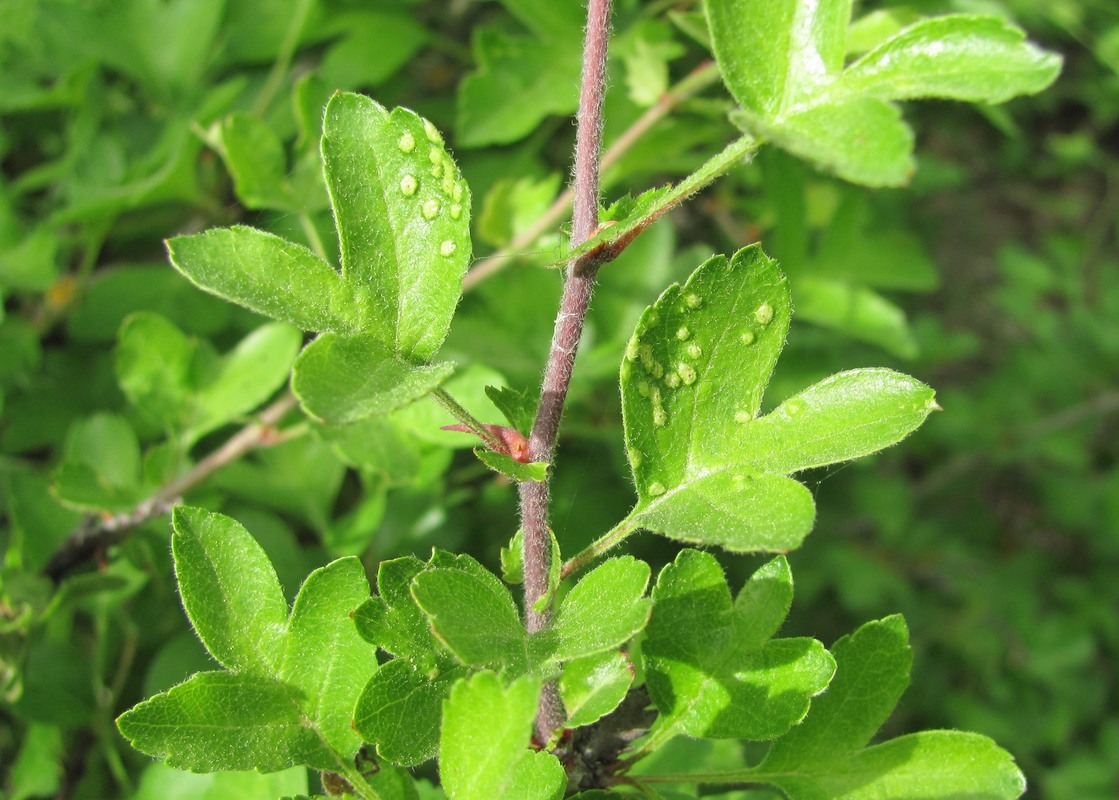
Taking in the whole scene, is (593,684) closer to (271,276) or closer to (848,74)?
(271,276)

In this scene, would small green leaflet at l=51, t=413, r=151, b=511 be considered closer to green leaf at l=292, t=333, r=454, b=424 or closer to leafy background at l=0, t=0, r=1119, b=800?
leafy background at l=0, t=0, r=1119, b=800

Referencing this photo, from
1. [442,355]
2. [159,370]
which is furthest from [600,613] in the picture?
[159,370]

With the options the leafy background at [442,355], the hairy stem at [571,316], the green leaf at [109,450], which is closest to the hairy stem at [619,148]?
the leafy background at [442,355]

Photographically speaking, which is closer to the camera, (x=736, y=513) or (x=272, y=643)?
(x=736, y=513)

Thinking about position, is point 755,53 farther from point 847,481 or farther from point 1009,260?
point 1009,260

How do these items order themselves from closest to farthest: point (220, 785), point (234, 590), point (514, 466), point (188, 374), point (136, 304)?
point (514, 466) < point (234, 590) < point (220, 785) < point (188, 374) < point (136, 304)

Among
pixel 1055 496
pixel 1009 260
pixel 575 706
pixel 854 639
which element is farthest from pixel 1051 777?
pixel 575 706

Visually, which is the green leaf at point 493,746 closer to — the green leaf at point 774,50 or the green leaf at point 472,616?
the green leaf at point 472,616
